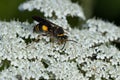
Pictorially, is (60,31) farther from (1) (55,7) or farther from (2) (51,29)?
(1) (55,7)

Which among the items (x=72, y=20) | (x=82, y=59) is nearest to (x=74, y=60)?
(x=82, y=59)

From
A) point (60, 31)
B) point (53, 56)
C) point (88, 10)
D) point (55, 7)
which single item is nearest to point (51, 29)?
point (60, 31)

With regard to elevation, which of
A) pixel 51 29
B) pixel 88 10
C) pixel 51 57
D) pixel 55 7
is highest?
pixel 88 10

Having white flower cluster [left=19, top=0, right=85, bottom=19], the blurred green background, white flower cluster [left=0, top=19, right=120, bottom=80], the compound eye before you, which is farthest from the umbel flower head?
the blurred green background

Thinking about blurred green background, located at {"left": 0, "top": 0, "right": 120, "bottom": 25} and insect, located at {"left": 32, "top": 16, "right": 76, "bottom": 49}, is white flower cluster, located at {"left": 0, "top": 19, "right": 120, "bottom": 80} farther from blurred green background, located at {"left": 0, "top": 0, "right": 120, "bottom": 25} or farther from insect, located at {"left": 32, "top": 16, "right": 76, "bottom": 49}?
blurred green background, located at {"left": 0, "top": 0, "right": 120, "bottom": 25}

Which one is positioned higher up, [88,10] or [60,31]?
[88,10]

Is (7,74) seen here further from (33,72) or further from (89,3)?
(89,3)
